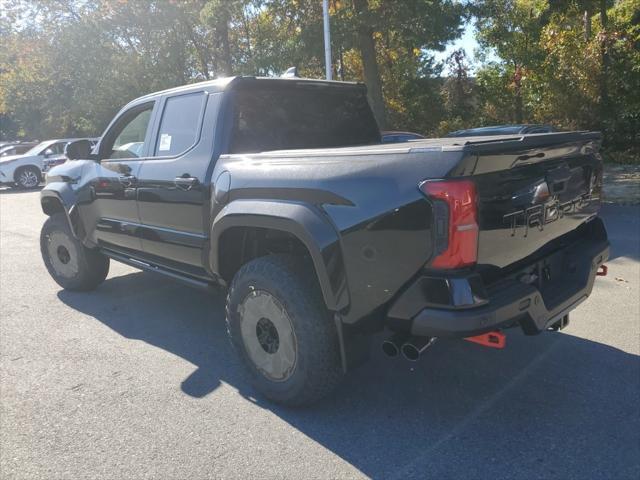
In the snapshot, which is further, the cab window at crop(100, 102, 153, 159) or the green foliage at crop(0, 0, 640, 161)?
the green foliage at crop(0, 0, 640, 161)

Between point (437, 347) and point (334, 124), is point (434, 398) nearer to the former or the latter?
point (437, 347)

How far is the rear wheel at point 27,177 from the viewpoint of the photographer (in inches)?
753

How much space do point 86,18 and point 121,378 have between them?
21.9 meters

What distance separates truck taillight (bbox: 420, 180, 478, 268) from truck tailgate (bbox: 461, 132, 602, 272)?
2.6 inches

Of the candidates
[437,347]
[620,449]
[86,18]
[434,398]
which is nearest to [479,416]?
[434,398]

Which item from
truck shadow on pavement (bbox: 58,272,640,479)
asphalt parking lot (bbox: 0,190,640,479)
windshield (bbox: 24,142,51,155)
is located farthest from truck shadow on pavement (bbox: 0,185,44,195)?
truck shadow on pavement (bbox: 58,272,640,479)

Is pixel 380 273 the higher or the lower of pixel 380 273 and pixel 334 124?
the lower

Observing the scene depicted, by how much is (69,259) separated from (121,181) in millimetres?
1575

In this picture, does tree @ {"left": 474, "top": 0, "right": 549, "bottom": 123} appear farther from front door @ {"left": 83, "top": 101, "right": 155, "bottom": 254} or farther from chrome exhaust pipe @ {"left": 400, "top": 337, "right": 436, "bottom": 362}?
chrome exhaust pipe @ {"left": 400, "top": 337, "right": 436, "bottom": 362}

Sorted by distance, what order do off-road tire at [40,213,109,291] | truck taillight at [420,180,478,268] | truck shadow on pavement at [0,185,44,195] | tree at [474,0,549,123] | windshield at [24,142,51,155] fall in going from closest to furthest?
truck taillight at [420,180,478,268] → off-road tire at [40,213,109,291] → tree at [474,0,549,123] → truck shadow on pavement at [0,185,44,195] → windshield at [24,142,51,155]

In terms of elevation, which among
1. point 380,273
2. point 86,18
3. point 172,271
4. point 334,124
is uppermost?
point 86,18

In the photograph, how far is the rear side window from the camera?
13.2ft

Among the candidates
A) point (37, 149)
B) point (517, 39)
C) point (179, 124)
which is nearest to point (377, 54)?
point (517, 39)

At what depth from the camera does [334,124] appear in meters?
4.57
